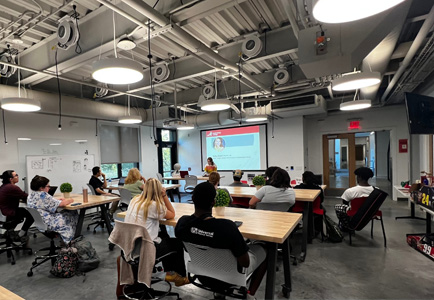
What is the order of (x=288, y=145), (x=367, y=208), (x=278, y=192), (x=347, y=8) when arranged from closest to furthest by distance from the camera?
(x=347, y=8) < (x=278, y=192) < (x=367, y=208) < (x=288, y=145)

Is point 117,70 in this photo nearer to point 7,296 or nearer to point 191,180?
point 7,296

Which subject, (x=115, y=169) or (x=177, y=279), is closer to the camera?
(x=177, y=279)

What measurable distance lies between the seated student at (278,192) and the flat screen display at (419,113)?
86.9 inches

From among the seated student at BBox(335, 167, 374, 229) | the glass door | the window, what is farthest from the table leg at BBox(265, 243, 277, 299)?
the glass door

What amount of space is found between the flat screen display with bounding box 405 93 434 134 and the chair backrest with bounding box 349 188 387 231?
1.14 meters

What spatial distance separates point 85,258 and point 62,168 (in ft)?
11.8

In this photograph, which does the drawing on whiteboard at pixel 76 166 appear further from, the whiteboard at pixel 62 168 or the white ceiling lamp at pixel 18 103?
the white ceiling lamp at pixel 18 103

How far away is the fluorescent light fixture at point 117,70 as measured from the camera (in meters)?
1.83

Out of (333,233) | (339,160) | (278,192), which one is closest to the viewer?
(278,192)

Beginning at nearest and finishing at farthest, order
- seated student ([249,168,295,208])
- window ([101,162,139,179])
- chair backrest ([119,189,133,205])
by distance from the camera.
Answer: 1. seated student ([249,168,295,208])
2. chair backrest ([119,189,133,205])
3. window ([101,162,139,179])

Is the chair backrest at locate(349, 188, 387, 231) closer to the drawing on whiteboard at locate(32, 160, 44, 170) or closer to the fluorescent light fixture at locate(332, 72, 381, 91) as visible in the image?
the fluorescent light fixture at locate(332, 72, 381, 91)

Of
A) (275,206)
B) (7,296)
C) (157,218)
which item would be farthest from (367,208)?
→ (7,296)

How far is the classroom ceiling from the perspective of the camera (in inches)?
91.1

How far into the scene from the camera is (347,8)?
1101 mm
